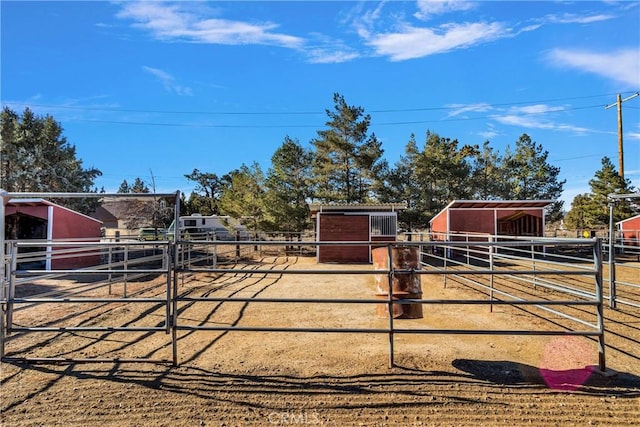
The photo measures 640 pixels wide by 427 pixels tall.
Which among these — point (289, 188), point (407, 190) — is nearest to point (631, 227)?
point (407, 190)

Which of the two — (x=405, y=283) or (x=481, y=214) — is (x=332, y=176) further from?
(x=405, y=283)

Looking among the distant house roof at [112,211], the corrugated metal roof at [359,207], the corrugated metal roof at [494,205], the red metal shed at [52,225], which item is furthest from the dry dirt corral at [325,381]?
the distant house roof at [112,211]

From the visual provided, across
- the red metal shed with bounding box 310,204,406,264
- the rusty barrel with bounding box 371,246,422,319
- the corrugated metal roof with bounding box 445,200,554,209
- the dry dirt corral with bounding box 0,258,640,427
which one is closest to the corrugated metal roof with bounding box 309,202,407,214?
the red metal shed with bounding box 310,204,406,264

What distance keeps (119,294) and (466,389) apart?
7.34 m

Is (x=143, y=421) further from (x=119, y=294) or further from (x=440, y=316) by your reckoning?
(x=119, y=294)

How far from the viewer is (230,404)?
113 inches

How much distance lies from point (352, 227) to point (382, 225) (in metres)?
1.29

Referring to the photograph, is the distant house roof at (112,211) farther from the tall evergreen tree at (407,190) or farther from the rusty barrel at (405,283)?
the rusty barrel at (405,283)

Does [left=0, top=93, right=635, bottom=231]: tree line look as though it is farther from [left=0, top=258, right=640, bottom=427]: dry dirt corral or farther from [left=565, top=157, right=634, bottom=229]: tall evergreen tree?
[left=0, top=258, right=640, bottom=427]: dry dirt corral

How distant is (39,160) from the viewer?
67.2 feet

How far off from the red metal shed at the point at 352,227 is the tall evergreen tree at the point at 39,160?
13940 mm

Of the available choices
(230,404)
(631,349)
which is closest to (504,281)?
(631,349)

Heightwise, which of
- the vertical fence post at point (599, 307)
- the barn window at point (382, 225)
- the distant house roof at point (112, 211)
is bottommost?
the vertical fence post at point (599, 307)

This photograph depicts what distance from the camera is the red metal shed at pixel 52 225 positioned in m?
12.8
